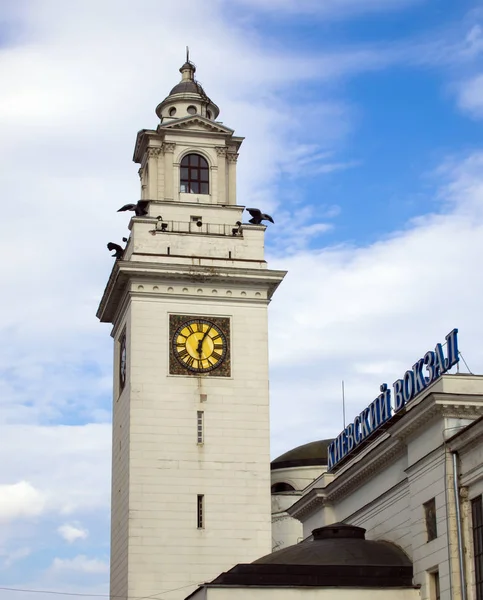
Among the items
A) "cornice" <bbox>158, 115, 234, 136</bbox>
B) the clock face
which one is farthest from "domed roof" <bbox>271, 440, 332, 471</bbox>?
"cornice" <bbox>158, 115, 234, 136</bbox>

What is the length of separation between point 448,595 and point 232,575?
770cm

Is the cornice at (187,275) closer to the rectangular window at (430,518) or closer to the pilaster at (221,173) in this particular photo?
the pilaster at (221,173)

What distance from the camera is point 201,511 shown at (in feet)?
194

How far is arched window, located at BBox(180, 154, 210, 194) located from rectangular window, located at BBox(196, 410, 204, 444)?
12263 millimetres

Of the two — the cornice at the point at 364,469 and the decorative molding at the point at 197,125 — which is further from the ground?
the decorative molding at the point at 197,125

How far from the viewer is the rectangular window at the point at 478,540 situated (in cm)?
3993

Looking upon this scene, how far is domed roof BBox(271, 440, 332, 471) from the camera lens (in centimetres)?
7394

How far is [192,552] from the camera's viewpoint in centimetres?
5809

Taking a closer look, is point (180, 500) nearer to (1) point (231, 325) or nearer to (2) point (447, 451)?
(1) point (231, 325)

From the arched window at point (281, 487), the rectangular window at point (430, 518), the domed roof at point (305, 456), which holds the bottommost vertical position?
the rectangular window at point (430, 518)

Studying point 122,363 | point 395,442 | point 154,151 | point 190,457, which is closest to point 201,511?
point 190,457

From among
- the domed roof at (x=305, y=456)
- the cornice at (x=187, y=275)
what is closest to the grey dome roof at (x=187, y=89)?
the cornice at (x=187, y=275)

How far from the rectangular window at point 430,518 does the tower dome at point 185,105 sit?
30116 mm

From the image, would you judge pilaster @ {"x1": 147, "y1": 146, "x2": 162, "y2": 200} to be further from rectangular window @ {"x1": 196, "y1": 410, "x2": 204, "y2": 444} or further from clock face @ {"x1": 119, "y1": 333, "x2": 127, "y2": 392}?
rectangular window @ {"x1": 196, "y1": 410, "x2": 204, "y2": 444}
